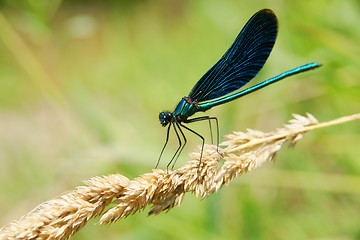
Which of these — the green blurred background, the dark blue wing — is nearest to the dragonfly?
the dark blue wing

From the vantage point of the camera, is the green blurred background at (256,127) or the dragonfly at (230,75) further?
the green blurred background at (256,127)

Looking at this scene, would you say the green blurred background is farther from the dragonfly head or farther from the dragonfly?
the dragonfly head

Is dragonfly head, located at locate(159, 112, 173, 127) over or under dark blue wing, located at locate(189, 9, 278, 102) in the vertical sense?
under

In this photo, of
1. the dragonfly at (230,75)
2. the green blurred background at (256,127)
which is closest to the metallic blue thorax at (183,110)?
the dragonfly at (230,75)

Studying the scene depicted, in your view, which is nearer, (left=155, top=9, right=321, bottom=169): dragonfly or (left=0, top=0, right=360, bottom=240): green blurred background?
(left=155, top=9, right=321, bottom=169): dragonfly

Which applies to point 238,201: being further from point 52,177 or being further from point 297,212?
point 52,177

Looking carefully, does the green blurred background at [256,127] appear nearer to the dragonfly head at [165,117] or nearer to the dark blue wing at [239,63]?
the dark blue wing at [239,63]

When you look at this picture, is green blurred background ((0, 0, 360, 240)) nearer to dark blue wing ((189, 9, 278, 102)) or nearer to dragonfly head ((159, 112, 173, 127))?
dark blue wing ((189, 9, 278, 102))

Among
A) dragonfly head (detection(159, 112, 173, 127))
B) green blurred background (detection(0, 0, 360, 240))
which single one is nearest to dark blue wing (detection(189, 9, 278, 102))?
dragonfly head (detection(159, 112, 173, 127))
